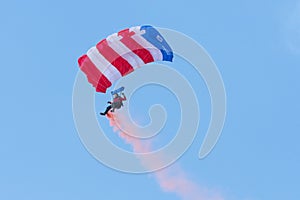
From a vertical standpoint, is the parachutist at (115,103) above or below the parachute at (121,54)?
below

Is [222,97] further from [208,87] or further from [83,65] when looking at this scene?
[83,65]

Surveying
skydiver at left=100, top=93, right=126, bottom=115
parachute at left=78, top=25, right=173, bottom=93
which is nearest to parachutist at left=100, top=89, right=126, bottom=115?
skydiver at left=100, top=93, right=126, bottom=115

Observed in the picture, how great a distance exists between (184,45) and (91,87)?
530cm

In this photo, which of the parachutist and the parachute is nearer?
the parachute

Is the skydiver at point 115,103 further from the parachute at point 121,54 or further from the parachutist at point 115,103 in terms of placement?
the parachute at point 121,54

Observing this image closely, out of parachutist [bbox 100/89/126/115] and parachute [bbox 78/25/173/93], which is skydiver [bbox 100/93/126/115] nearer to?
parachutist [bbox 100/89/126/115]

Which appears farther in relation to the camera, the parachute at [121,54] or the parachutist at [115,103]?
the parachutist at [115,103]

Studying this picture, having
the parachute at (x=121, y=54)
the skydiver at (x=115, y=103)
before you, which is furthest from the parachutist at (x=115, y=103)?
the parachute at (x=121, y=54)

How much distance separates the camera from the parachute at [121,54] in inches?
1064

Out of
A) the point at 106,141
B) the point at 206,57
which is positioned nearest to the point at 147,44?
the point at 206,57

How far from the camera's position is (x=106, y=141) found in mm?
27188

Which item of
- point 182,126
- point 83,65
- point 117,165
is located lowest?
point 117,165

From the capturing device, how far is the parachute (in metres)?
27.0

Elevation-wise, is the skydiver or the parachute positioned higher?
the parachute
